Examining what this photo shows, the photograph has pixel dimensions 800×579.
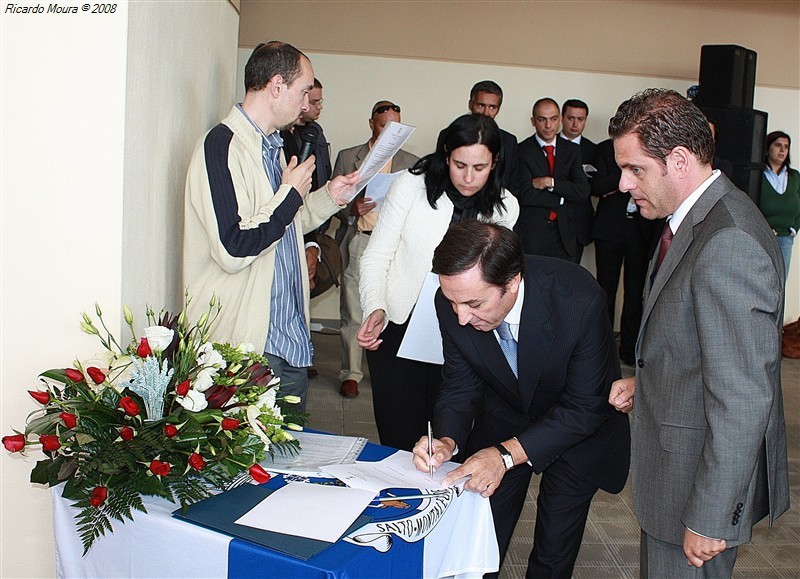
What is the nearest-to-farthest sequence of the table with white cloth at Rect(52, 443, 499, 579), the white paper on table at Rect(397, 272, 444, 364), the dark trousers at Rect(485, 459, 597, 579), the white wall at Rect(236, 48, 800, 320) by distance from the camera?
the table with white cloth at Rect(52, 443, 499, 579), the dark trousers at Rect(485, 459, 597, 579), the white paper on table at Rect(397, 272, 444, 364), the white wall at Rect(236, 48, 800, 320)

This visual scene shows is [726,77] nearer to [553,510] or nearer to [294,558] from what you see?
[553,510]

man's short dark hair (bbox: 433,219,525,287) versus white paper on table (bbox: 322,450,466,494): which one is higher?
man's short dark hair (bbox: 433,219,525,287)

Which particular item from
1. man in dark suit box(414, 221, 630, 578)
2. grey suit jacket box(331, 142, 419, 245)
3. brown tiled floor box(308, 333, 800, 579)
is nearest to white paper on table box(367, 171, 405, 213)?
grey suit jacket box(331, 142, 419, 245)

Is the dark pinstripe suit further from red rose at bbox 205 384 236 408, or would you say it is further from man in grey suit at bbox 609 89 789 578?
red rose at bbox 205 384 236 408

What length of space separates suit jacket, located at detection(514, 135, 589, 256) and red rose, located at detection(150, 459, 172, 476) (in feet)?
14.7

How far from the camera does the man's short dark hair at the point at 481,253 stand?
209cm

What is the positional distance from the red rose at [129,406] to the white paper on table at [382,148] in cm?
133

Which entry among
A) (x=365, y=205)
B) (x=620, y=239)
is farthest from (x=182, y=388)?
(x=620, y=239)

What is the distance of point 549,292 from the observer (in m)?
2.30

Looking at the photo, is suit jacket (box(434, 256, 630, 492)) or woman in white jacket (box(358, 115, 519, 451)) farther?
woman in white jacket (box(358, 115, 519, 451))

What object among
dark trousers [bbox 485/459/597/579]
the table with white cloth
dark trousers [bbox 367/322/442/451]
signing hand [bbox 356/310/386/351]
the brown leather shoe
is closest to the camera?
the table with white cloth

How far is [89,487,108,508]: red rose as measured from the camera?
1743 mm

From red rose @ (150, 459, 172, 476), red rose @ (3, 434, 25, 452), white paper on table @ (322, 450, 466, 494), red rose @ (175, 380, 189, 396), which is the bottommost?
white paper on table @ (322, 450, 466, 494)

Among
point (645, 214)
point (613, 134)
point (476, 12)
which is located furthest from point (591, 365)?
point (476, 12)
